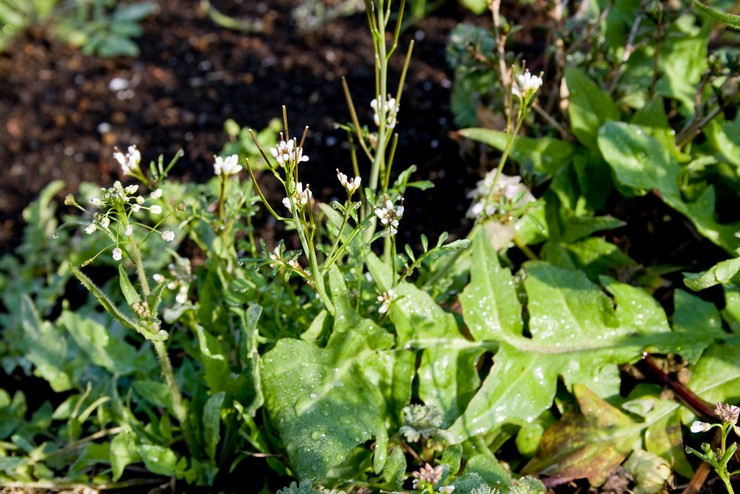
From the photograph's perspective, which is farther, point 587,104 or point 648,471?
point 587,104

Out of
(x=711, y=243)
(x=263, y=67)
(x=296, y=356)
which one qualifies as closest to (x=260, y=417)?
(x=296, y=356)

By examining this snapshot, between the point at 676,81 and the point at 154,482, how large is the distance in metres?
2.21

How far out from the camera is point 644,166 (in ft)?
7.66

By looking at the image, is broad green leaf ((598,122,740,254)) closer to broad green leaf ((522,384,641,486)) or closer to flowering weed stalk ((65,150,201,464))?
broad green leaf ((522,384,641,486))

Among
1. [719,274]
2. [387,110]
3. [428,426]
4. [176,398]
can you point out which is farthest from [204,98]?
[719,274]

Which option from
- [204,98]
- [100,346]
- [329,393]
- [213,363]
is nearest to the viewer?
[329,393]

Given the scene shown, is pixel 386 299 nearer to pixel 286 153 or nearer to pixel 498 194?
pixel 286 153

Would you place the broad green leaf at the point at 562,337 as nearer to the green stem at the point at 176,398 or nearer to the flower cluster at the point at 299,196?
the flower cluster at the point at 299,196

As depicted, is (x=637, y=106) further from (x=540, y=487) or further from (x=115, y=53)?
(x=115, y=53)

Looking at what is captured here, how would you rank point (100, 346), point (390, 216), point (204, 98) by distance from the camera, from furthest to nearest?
point (204, 98) → point (100, 346) → point (390, 216)

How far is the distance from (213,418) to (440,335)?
64 cm

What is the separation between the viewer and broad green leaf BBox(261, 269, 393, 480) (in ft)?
5.87

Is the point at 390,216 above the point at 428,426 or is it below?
above

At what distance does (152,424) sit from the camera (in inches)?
84.8
